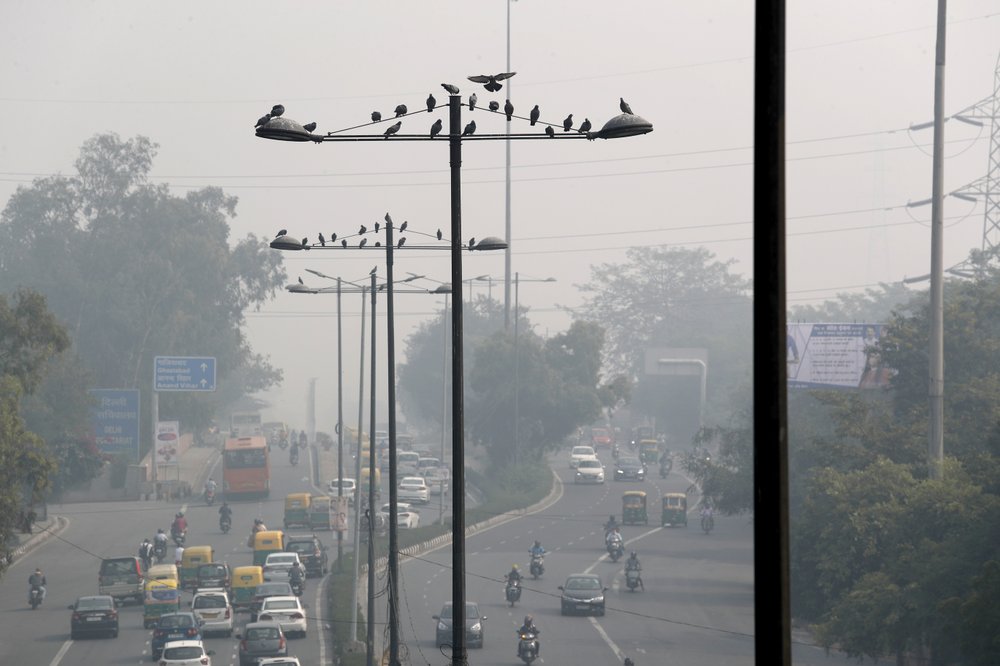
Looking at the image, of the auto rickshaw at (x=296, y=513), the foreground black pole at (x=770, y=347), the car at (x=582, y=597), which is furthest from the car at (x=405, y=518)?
the foreground black pole at (x=770, y=347)

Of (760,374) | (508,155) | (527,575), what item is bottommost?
(527,575)

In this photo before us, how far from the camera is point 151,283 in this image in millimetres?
98875

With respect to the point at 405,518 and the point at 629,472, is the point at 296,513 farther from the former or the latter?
the point at 629,472

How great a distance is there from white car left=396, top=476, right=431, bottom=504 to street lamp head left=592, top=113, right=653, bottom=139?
207 feet

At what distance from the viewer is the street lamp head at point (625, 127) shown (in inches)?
563

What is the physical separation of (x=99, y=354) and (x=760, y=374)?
94.9 meters

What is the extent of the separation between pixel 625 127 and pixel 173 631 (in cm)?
2560

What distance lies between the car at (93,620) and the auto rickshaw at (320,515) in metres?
24.4

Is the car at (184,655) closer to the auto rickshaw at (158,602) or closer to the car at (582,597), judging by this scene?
the auto rickshaw at (158,602)

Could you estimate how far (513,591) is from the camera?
4575cm

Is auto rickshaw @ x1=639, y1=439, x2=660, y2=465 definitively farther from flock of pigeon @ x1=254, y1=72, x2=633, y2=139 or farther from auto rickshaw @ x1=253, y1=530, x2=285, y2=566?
flock of pigeon @ x1=254, y1=72, x2=633, y2=139

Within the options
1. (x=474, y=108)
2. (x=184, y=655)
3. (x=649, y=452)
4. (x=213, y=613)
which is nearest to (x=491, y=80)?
(x=474, y=108)

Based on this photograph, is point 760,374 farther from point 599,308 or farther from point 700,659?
point 599,308

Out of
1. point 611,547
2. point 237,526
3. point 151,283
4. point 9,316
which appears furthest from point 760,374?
point 151,283
